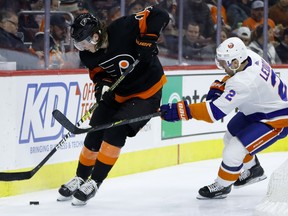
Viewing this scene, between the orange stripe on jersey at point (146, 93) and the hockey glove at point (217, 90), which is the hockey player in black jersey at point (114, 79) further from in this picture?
the hockey glove at point (217, 90)

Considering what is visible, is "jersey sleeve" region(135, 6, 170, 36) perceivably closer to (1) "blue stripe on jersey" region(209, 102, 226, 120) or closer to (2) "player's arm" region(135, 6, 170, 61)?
(2) "player's arm" region(135, 6, 170, 61)

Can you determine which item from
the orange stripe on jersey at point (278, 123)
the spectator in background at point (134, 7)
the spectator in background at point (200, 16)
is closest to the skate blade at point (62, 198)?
the orange stripe on jersey at point (278, 123)

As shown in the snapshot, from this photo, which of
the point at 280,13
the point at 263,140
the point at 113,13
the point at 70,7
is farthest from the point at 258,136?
the point at 280,13

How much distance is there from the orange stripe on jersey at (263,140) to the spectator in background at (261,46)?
3211 mm

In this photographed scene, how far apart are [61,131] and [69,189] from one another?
0.76 metres

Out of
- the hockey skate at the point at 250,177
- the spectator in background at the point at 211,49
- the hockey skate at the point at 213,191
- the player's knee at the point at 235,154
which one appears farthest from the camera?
the spectator in background at the point at 211,49

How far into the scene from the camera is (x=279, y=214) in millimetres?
5078

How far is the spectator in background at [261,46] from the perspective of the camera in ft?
29.9

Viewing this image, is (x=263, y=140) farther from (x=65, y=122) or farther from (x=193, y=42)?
(x=193, y=42)

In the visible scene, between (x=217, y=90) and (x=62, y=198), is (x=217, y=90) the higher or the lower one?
the higher one

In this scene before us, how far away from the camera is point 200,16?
847 centimetres

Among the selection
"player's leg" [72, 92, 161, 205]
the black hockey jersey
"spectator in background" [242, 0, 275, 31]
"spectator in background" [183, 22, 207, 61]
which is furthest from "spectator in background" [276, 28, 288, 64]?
"player's leg" [72, 92, 161, 205]

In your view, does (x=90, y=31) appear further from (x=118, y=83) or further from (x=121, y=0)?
(x=121, y=0)

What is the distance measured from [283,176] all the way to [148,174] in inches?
84.8
